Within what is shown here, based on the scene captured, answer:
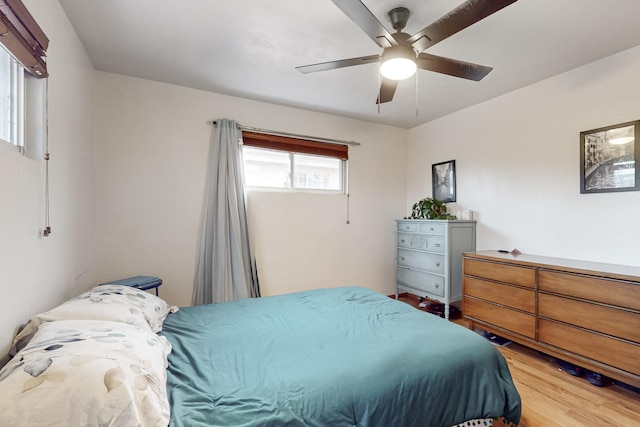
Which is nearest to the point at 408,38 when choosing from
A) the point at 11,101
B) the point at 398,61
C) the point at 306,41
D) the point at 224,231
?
the point at 398,61

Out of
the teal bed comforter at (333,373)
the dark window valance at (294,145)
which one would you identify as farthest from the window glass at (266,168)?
the teal bed comforter at (333,373)

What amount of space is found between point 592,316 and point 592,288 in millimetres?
197

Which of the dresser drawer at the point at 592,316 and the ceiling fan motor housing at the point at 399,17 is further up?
the ceiling fan motor housing at the point at 399,17

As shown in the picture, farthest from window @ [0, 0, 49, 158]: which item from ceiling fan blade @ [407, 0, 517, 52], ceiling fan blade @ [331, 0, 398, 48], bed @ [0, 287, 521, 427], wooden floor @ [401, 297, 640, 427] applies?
wooden floor @ [401, 297, 640, 427]

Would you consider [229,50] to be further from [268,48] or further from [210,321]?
[210,321]

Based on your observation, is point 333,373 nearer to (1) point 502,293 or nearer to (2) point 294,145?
(1) point 502,293

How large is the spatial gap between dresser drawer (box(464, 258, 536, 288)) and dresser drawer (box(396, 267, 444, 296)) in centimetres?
42

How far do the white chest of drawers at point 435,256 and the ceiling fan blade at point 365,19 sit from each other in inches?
84.2

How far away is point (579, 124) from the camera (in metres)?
2.49

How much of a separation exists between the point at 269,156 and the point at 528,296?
2.92m

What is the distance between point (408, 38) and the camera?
5.49 ft

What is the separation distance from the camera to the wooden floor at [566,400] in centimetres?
168

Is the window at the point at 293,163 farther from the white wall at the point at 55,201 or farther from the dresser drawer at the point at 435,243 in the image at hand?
the white wall at the point at 55,201

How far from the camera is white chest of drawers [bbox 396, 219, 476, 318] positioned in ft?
10.3
